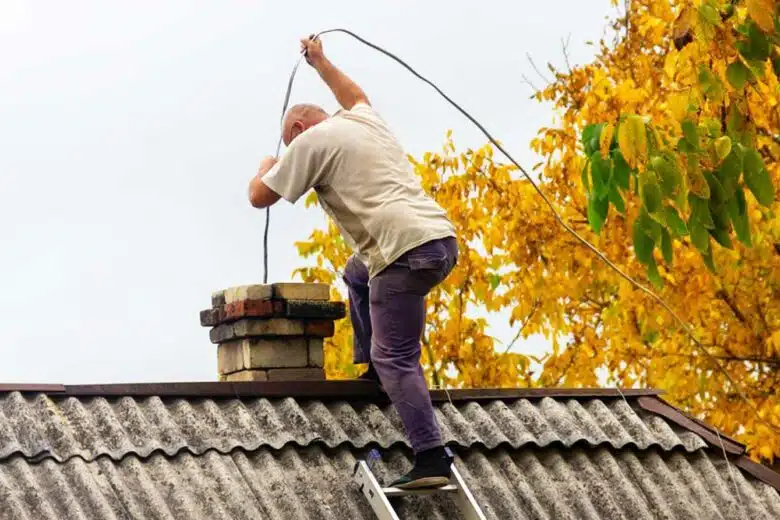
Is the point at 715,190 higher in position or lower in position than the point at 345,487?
higher

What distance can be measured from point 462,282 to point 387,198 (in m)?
7.47

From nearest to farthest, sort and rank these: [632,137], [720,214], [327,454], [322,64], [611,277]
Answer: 1. [632,137]
2. [720,214]
3. [327,454]
4. [322,64]
5. [611,277]

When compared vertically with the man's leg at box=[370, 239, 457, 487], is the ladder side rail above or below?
below

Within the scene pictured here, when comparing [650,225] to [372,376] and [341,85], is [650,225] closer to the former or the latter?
[341,85]

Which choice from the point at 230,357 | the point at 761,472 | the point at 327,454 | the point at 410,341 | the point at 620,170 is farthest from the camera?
the point at 761,472

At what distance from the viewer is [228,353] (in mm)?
8117

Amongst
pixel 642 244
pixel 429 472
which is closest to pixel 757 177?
pixel 642 244

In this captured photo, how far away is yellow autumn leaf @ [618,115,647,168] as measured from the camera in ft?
20.0

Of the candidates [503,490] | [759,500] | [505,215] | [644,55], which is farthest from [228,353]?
[644,55]

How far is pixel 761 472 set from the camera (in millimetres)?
8430

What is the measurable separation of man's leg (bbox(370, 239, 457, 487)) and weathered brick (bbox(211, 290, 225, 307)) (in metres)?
1.56

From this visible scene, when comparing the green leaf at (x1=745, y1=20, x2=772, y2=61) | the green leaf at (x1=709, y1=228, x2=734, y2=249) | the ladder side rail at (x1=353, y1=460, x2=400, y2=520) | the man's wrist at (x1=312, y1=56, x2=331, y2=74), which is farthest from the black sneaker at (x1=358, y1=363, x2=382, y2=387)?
the green leaf at (x1=745, y1=20, x2=772, y2=61)

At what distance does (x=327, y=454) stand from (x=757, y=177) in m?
2.51

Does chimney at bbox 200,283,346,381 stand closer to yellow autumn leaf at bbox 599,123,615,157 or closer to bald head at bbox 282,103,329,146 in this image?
bald head at bbox 282,103,329,146
